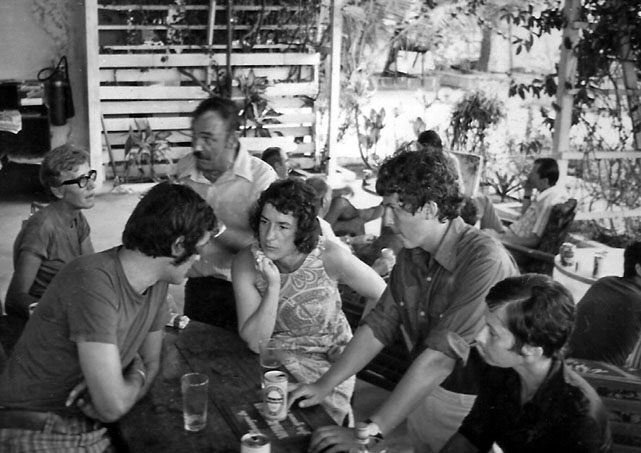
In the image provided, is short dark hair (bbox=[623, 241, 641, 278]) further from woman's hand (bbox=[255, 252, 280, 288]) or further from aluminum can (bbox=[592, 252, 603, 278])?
woman's hand (bbox=[255, 252, 280, 288])

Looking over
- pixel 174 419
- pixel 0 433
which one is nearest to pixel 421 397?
pixel 174 419

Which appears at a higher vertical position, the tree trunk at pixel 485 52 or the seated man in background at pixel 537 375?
the tree trunk at pixel 485 52

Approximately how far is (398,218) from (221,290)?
164 centimetres

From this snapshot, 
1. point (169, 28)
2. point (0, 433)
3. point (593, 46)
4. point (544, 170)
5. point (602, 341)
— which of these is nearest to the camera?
point (0, 433)

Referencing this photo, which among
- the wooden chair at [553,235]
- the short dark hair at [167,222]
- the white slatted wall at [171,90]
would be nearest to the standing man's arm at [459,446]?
the short dark hair at [167,222]

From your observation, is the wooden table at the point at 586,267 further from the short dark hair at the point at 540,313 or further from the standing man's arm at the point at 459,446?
the short dark hair at the point at 540,313

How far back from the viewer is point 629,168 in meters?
8.14

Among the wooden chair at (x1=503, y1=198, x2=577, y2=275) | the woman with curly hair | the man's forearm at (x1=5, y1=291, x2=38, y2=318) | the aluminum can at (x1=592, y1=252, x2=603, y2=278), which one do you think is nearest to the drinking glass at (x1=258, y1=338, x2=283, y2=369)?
the woman with curly hair

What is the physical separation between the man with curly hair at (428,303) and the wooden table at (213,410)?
12 centimetres

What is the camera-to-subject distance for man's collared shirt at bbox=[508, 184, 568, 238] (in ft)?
19.5

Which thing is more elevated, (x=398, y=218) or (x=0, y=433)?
(x=398, y=218)

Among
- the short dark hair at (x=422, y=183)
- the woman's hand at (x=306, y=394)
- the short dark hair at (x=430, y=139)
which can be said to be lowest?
the woman's hand at (x=306, y=394)

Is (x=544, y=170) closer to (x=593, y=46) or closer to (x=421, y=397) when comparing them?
(x=593, y=46)

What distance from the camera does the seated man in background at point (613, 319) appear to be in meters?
3.66
